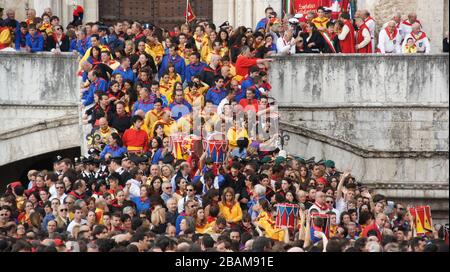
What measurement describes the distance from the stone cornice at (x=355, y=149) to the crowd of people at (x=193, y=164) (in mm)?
517

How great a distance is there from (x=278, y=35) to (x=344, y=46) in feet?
4.61

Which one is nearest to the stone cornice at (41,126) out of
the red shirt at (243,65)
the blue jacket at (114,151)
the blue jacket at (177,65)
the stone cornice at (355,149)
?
the blue jacket at (177,65)

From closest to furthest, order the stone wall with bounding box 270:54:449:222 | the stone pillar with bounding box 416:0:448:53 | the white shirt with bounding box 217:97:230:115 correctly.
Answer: the white shirt with bounding box 217:97:230:115 < the stone wall with bounding box 270:54:449:222 < the stone pillar with bounding box 416:0:448:53

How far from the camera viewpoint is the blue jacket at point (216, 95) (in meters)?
39.8

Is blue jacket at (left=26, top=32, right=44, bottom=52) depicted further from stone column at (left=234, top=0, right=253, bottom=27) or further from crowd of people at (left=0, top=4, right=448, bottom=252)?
stone column at (left=234, top=0, right=253, bottom=27)

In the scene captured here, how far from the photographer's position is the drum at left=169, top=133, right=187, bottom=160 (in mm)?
38125

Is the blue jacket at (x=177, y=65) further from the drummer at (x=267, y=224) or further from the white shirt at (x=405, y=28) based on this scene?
the drummer at (x=267, y=224)

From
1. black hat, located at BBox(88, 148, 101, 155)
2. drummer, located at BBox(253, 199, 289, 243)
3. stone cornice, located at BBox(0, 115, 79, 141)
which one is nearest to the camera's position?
drummer, located at BBox(253, 199, 289, 243)

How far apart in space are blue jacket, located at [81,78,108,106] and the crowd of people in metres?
0.02

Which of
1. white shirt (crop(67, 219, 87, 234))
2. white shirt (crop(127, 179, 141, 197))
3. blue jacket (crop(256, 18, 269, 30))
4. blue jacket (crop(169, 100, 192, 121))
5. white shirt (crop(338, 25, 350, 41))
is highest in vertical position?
blue jacket (crop(256, 18, 269, 30))

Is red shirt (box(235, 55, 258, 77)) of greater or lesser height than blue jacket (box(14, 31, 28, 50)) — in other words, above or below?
below

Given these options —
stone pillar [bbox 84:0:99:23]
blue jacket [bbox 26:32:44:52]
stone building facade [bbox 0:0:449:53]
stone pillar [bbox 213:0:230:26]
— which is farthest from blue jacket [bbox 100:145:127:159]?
stone pillar [bbox 213:0:230:26]

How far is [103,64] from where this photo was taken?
41.0 metres
